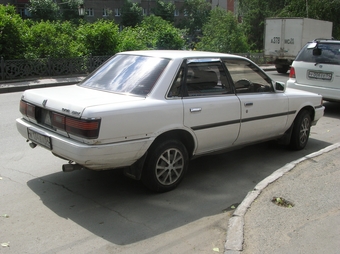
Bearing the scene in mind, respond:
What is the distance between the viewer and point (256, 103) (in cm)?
577

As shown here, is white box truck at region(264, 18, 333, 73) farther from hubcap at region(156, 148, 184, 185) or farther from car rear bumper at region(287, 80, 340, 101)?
hubcap at region(156, 148, 184, 185)

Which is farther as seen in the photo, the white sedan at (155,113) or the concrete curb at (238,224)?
the white sedan at (155,113)

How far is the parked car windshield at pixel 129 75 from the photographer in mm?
4879

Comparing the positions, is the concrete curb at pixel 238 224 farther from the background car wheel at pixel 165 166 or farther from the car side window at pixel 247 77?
the car side window at pixel 247 77

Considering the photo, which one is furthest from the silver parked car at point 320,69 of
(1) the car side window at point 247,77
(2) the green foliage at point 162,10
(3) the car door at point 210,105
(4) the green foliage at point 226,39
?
(2) the green foliage at point 162,10

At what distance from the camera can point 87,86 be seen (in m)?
5.38

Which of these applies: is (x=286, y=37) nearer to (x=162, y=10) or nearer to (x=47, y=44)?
(x=47, y=44)

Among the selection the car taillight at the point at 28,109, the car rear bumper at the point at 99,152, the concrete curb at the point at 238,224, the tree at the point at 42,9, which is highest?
the tree at the point at 42,9

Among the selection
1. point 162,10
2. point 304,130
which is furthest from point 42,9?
point 304,130

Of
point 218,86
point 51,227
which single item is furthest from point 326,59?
point 51,227

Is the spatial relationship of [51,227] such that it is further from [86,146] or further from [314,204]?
[314,204]

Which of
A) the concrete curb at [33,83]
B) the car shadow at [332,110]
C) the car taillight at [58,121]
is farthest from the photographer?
the concrete curb at [33,83]

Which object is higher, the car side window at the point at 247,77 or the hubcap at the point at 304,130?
the car side window at the point at 247,77

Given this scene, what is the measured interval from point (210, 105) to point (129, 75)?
3.51ft
